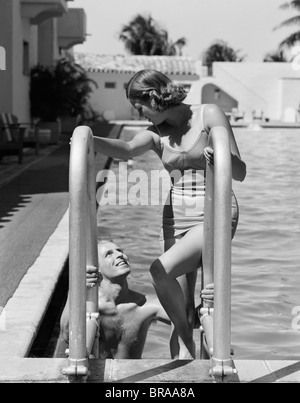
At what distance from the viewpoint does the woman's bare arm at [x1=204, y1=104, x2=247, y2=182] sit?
3.78 m

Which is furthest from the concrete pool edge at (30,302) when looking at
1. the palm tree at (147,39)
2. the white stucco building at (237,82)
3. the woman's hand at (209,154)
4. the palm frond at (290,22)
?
the palm tree at (147,39)

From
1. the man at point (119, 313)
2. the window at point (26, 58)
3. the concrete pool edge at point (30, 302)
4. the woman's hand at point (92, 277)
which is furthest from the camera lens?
the window at point (26, 58)

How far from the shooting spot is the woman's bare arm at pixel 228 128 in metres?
3.78

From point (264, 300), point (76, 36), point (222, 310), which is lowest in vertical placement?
point (264, 300)

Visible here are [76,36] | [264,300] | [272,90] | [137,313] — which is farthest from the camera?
[272,90]

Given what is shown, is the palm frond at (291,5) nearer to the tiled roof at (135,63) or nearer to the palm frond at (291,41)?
the palm frond at (291,41)

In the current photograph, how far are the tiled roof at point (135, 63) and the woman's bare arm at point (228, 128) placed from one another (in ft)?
135

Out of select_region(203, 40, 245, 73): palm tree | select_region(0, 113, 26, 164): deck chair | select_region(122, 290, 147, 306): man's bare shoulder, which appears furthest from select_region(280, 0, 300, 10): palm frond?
select_region(122, 290, 147, 306): man's bare shoulder

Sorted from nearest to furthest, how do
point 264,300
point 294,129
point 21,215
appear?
point 264,300
point 21,215
point 294,129

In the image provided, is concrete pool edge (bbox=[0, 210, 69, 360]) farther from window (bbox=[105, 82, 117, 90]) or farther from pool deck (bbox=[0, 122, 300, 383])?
window (bbox=[105, 82, 117, 90])

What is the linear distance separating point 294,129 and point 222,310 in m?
31.8

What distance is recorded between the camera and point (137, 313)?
4953 millimetres
